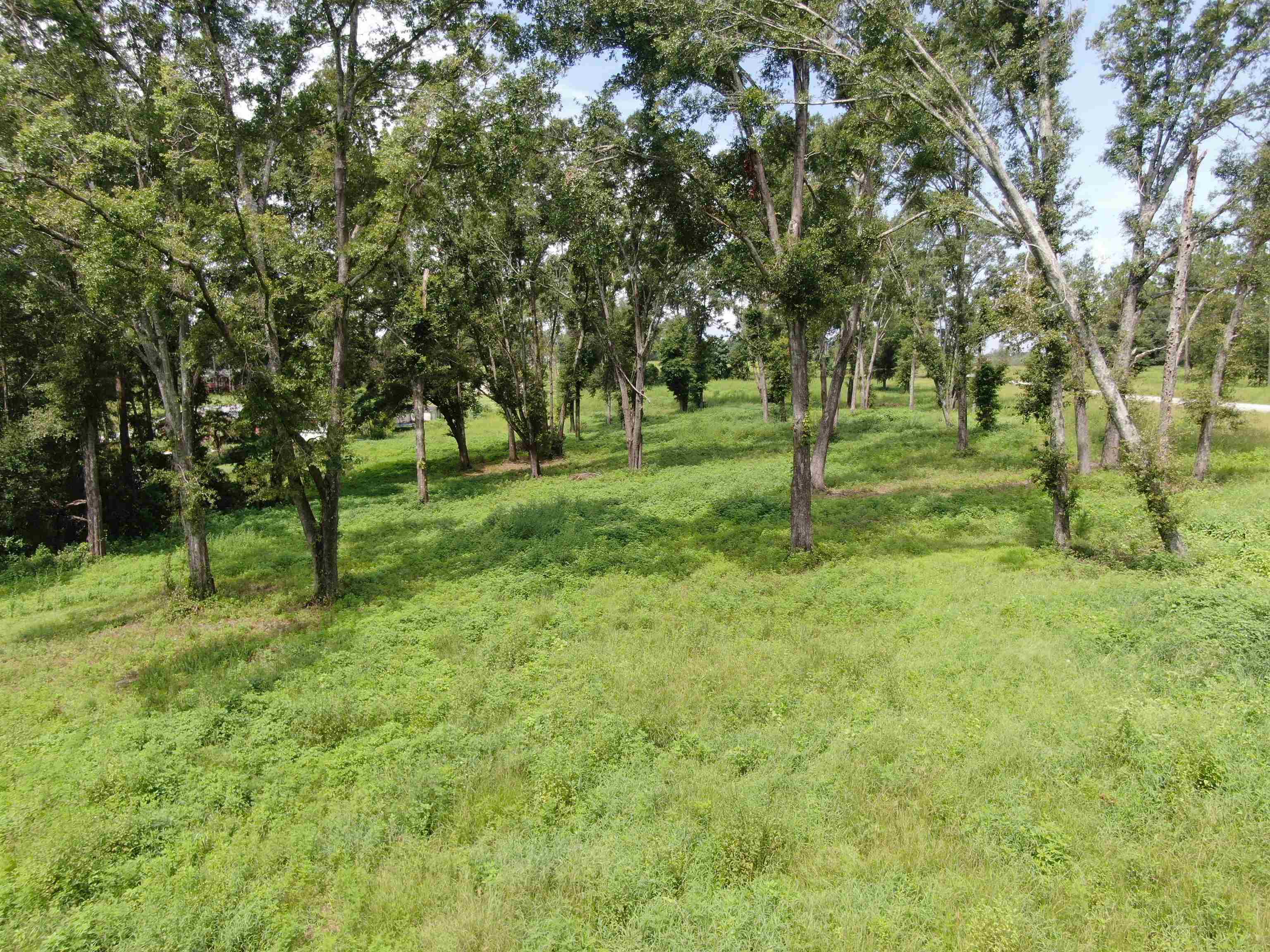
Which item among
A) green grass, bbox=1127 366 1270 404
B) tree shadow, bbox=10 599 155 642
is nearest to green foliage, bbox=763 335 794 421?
green grass, bbox=1127 366 1270 404

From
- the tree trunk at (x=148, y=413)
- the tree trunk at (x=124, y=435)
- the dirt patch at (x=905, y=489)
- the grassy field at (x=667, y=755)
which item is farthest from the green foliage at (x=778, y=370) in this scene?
the tree trunk at (x=124, y=435)

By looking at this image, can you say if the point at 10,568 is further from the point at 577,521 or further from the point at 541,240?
the point at 541,240

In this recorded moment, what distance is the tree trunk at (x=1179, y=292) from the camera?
65.1 feet

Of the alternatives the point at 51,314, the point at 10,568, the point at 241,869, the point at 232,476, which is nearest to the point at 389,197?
the point at 232,476

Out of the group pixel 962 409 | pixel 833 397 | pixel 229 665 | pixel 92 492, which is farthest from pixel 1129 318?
pixel 92 492

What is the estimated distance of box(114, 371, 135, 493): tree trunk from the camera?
24.5m

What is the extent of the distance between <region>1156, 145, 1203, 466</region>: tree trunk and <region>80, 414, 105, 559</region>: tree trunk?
3449 centimetres

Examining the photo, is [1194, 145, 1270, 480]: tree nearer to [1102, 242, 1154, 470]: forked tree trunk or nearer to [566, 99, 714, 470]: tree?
[1102, 242, 1154, 470]: forked tree trunk

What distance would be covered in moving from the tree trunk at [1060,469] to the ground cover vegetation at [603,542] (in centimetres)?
11

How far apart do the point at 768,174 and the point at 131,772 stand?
19442 millimetres

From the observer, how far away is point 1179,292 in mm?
20938

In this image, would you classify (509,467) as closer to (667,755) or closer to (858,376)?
(667,755)

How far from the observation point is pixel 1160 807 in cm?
636

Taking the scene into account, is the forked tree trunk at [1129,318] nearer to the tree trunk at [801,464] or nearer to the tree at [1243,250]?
the tree at [1243,250]
